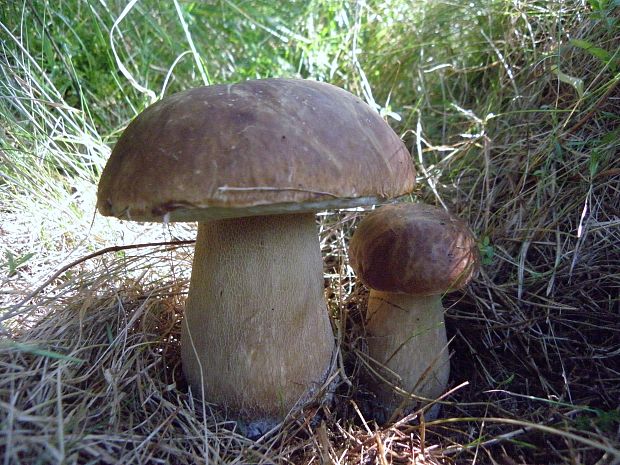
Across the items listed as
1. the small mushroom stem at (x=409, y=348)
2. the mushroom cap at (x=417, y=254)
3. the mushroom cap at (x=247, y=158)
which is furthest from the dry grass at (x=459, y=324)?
the mushroom cap at (x=247, y=158)

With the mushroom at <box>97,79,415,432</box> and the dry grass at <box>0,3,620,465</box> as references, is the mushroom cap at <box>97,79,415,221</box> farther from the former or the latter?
the dry grass at <box>0,3,620,465</box>

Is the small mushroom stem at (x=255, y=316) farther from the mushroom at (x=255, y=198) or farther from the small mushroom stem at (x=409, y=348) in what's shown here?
the small mushroom stem at (x=409, y=348)

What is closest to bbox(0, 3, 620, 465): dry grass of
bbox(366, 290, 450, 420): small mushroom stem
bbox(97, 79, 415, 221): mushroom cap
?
bbox(366, 290, 450, 420): small mushroom stem

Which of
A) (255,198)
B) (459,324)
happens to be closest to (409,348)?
(459,324)

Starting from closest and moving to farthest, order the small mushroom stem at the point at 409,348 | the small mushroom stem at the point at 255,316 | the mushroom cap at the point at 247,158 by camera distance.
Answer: the mushroom cap at the point at 247,158
the small mushroom stem at the point at 255,316
the small mushroom stem at the point at 409,348

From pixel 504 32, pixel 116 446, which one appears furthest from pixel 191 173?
pixel 504 32

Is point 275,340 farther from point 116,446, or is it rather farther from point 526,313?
point 526,313

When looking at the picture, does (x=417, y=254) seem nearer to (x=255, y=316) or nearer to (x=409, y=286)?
(x=409, y=286)
